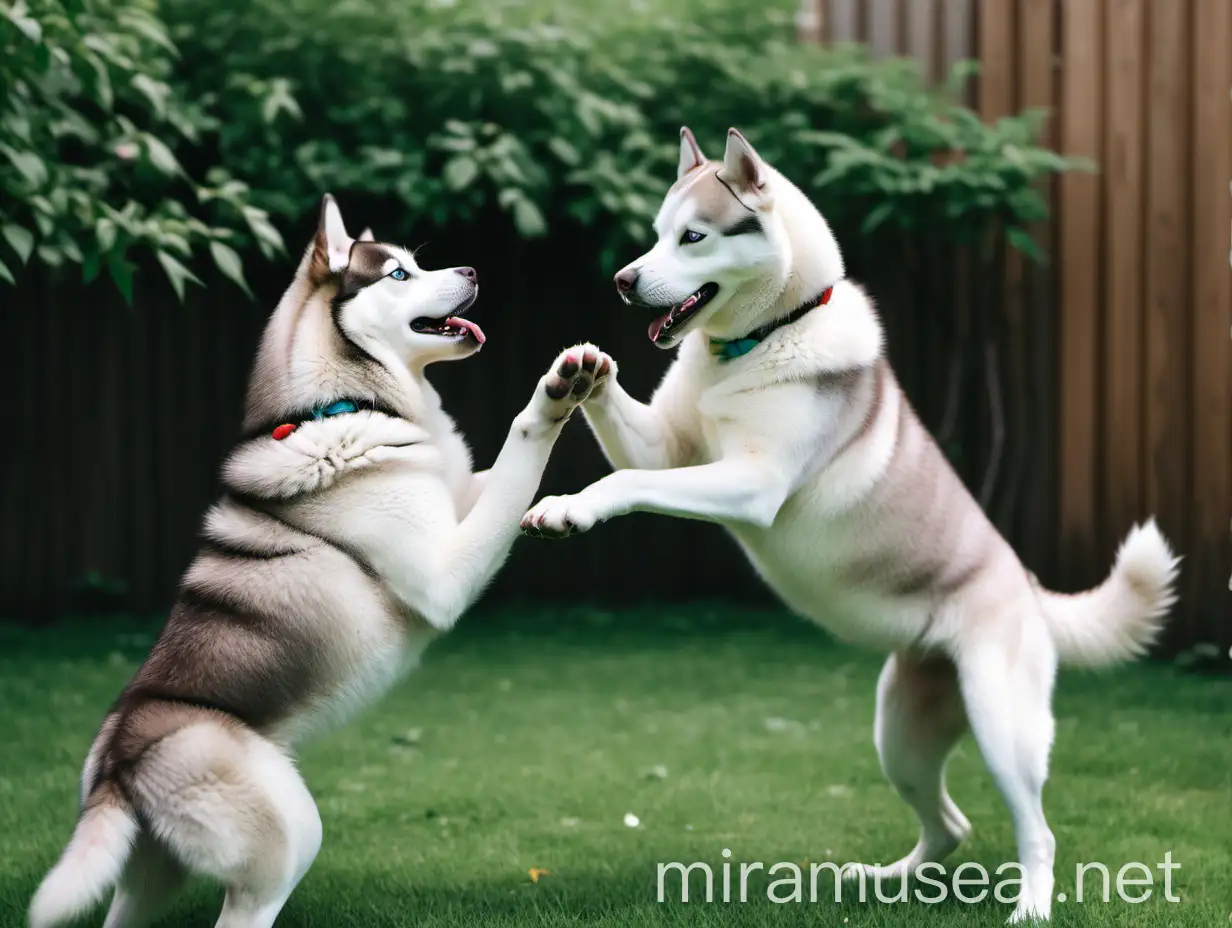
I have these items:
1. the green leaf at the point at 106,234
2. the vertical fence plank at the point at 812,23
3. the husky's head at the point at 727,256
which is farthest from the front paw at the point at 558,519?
the vertical fence plank at the point at 812,23

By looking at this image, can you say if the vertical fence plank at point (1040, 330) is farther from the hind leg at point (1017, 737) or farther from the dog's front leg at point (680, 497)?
the dog's front leg at point (680, 497)

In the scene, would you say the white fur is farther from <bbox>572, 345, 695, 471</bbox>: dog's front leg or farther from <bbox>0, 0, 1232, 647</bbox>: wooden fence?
<bbox>0, 0, 1232, 647</bbox>: wooden fence

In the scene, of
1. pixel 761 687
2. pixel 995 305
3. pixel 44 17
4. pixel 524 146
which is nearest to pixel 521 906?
pixel 44 17

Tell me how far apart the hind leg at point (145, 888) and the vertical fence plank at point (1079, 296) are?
555cm

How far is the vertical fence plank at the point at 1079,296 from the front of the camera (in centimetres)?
736

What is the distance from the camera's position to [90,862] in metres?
2.88

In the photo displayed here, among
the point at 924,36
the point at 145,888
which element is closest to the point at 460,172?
the point at 924,36

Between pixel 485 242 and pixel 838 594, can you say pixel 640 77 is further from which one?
pixel 838 594

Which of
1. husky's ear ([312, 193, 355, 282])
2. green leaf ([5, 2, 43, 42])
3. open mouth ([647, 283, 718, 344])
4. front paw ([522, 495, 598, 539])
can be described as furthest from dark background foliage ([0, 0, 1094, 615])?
front paw ([522, 495, 598, 539])

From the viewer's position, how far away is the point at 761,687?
271 inches

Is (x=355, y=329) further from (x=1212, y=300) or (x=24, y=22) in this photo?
(x=1212, y=300)

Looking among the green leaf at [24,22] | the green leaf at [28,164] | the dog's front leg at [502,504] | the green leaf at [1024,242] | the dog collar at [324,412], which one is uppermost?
the green leaf at [24,22]

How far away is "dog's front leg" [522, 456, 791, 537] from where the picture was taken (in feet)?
10.4

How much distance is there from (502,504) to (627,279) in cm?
66
